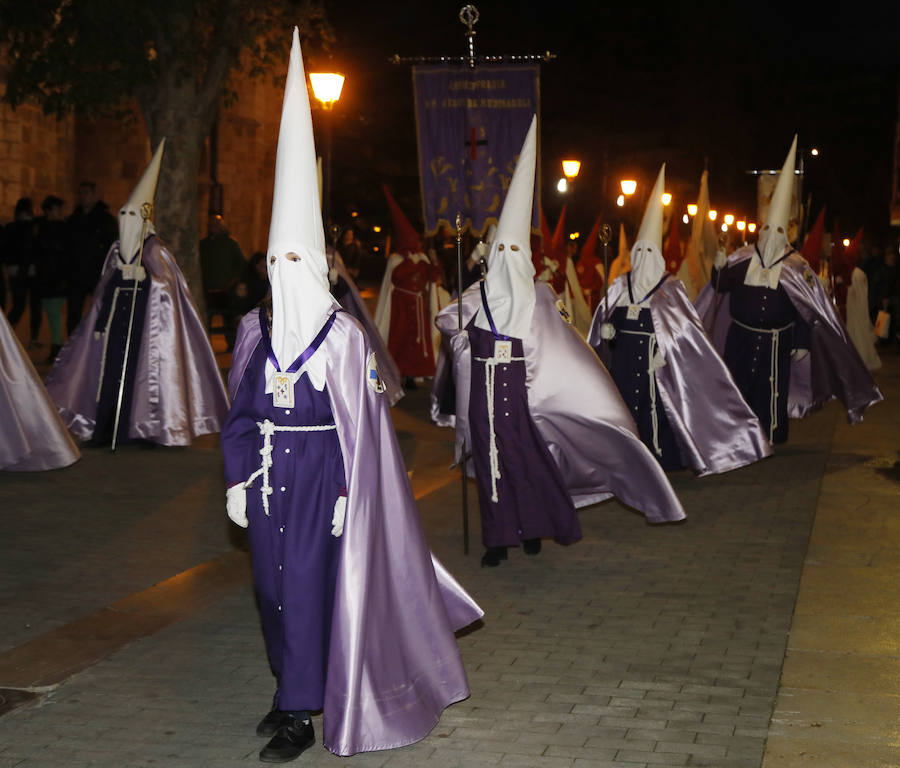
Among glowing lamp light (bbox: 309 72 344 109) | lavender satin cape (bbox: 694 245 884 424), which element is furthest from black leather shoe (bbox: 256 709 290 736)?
glowing lamp light (bbox: 309 72 344 109)

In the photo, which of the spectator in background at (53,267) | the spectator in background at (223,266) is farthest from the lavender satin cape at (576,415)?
the spectator in background at (223,266)

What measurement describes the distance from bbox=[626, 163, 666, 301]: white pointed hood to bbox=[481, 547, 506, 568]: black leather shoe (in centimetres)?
349

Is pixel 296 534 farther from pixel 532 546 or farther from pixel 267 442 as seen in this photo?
pixel 532 546

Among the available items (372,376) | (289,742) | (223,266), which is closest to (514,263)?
(372,376)

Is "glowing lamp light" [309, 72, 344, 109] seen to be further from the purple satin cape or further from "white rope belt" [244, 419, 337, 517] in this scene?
"white rope belt" [244, 419, 337, 517]

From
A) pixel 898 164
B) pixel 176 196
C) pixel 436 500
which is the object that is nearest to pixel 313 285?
pixel 436 500

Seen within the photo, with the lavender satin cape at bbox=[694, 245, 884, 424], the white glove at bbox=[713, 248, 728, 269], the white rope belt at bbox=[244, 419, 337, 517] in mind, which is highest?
the white glove at bbox=[713, 248, 728, 269]

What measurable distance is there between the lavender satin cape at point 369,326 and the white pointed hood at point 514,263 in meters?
4.22

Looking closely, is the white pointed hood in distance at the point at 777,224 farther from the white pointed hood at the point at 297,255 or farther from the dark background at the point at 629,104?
the dark background at the point at 629,104

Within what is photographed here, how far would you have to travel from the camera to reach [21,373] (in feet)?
32.9

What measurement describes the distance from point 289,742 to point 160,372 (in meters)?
7.10

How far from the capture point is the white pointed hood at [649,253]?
1066 centimetres

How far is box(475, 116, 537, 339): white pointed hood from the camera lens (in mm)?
7738

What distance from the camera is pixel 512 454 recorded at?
7977 mm
